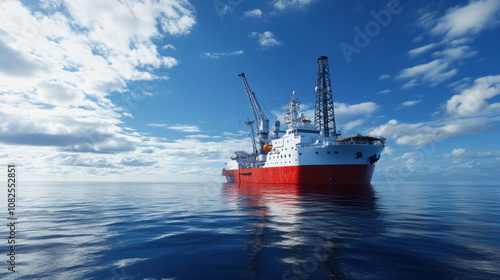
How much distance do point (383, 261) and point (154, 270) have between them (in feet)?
19.7

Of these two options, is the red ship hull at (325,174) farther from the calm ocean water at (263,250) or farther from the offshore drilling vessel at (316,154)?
the calm ocean water at (263,250)

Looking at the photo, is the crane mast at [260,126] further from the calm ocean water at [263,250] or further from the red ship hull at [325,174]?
the calm ocean water at [263,250]

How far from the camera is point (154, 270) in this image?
5781 mm

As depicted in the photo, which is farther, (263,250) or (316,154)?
(316,154)

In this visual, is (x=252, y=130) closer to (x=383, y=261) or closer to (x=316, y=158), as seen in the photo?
(x=316, y=158)

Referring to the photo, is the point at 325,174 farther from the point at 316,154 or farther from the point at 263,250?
the point at 263,250

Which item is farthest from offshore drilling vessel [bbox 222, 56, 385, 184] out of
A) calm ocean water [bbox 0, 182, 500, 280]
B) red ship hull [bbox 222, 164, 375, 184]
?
calm ocean water [bbox 0, 182, 500, 280]

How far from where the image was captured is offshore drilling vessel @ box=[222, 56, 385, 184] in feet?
141

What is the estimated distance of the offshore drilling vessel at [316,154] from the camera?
1688 inches

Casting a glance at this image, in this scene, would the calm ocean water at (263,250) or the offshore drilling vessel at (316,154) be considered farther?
the offshore drilling vessel at (316,154)

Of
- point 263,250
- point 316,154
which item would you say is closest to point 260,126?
point 316,154

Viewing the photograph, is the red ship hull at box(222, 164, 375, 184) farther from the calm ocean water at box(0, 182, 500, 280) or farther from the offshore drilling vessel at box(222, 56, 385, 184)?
the calm ocean water at box(0, 182, 500, 280)

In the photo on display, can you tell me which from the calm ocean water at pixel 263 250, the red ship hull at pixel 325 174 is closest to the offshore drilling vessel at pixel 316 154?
the red ship hull at pixel 325 174

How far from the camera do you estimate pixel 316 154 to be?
146ft
